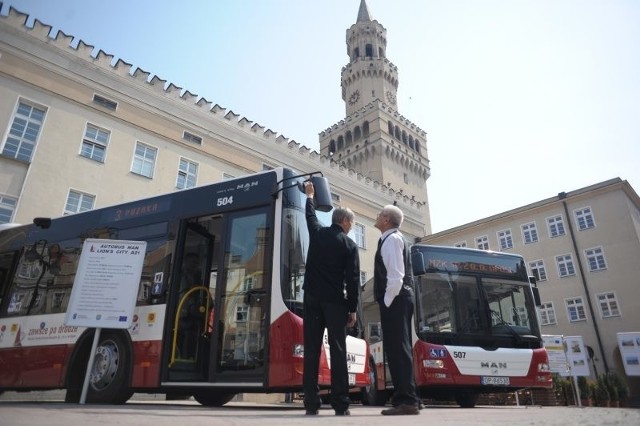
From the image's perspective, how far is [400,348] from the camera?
4148mm

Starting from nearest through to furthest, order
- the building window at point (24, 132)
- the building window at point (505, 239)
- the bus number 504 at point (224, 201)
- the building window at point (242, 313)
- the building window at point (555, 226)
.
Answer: the building window at point (242, 313)
the bus number 504 at point (224, 201)
the building window at point (24, 132)
the building window at point (555, 226)
the building window at point (505, 239)

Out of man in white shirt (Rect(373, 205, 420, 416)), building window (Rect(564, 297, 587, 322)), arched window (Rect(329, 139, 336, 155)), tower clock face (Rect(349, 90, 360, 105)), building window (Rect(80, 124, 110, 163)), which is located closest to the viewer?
man in white shirt (Rect(373, 205, 420, 416))

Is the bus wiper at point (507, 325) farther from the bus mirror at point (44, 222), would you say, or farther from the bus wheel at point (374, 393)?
the bus mirror at point (44, 222)

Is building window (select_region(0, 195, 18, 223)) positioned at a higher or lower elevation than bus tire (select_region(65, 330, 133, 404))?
higher

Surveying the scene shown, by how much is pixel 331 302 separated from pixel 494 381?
16.0 feet

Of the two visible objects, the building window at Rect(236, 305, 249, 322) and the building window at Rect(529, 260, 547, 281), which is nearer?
the building window at Rect(236, 305, 249, 322)

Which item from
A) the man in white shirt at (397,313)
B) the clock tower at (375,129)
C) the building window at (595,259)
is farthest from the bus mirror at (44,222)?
the clock tower at (375,129)

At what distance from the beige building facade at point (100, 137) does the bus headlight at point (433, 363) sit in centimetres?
1475

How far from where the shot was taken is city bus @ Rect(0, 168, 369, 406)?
5.59 meters

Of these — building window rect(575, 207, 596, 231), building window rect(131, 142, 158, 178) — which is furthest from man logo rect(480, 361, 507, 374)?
building window rect(575, 207, 596, 231)

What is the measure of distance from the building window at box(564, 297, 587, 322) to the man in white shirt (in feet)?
95.8

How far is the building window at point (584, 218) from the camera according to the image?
97.3 ft

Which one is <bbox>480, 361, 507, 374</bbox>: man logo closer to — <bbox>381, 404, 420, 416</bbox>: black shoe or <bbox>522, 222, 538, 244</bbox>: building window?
<bbox>381, 404, 420, 416</bbox>: black shoe

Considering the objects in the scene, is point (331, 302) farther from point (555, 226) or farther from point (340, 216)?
point (555, 226)
